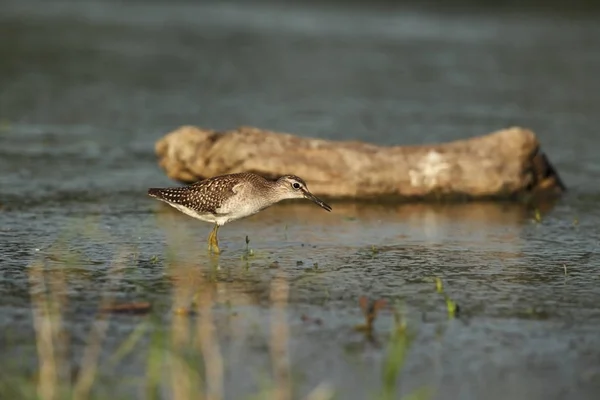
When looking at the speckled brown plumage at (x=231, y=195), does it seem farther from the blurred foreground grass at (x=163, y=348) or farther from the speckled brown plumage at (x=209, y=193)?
the blurred foreground grass at (x=163, y=348)

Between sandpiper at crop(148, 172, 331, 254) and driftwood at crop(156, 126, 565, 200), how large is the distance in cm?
160

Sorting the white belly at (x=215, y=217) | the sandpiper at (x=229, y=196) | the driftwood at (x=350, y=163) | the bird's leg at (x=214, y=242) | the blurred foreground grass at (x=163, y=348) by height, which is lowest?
the blurred foreground grass at (x=163, y=348)

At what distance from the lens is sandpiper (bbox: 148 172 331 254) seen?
35.1 ft

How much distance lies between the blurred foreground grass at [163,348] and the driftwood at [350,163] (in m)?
3.44

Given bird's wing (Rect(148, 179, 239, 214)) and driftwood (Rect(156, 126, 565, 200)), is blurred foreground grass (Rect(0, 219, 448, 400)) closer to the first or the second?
bird's wing (Rect(148, 179, 239, 214))

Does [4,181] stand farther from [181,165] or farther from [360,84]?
[360,84]

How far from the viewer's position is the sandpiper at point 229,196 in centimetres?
1069

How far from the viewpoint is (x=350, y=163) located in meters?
12.8

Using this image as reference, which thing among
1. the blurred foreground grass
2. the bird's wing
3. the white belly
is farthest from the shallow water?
the bird's wing

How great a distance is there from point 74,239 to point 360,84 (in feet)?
41.1

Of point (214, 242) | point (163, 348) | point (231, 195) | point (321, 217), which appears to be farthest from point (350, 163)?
point (163, 348)

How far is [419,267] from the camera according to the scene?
32.3 ft

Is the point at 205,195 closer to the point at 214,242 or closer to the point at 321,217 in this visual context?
the point at 214,242

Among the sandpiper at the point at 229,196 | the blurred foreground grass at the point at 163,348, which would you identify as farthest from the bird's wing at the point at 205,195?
the blurred foreground grass at the point at 163,348
